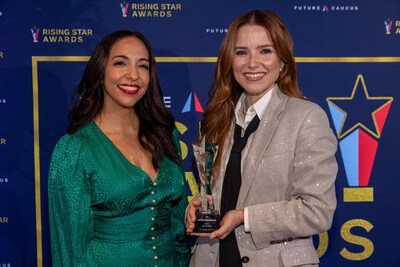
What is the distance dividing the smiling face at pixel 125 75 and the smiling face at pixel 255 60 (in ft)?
1.70

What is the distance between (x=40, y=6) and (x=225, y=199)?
200cm

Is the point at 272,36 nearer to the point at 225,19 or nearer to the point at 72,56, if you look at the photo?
the point at 225,19

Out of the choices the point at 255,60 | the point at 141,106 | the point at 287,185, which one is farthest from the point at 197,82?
the point at 287,185

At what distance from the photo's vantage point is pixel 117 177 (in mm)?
1986

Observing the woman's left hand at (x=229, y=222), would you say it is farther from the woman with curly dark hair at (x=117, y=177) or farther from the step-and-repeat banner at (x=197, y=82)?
the step-and-repeat banner at (x=197, y=82)

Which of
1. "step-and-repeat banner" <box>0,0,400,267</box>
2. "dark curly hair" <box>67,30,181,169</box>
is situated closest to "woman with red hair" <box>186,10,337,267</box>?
"dark curly hair" <box>67,30,181,169</box>

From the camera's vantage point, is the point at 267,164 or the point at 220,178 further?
the point at 220,178

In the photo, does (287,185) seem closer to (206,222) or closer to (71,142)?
(206,222)

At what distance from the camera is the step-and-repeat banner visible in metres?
2.93

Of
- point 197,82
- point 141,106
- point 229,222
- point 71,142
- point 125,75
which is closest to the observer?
point 229,222

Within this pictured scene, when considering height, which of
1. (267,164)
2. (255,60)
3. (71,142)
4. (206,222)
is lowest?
(206,222)

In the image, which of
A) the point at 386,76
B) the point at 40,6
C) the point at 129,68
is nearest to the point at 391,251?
the point at 386,76

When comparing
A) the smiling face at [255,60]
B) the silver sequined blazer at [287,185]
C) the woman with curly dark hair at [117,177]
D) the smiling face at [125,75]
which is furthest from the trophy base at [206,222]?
the smiling face at [125,75]

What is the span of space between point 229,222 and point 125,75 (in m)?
0.92
